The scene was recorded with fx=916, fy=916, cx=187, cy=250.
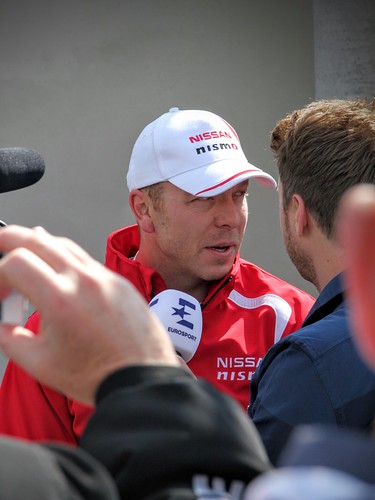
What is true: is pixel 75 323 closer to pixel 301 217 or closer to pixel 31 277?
pixel 31 277

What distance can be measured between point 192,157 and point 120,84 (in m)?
2.20

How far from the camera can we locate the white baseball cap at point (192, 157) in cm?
288

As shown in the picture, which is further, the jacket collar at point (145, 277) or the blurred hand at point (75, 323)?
the jacket collar at point (145, 277)

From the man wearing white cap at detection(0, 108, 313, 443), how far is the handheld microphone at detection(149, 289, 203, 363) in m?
0.25

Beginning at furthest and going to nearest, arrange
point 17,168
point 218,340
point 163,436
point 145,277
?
point 145,277 → point 218,340 → point 17,168 → point 163,436

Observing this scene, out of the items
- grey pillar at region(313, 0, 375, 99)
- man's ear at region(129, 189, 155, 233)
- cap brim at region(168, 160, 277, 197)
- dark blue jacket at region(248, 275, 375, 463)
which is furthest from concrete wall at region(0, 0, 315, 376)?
dark blue jacket at region(248, 275, 375, 463)

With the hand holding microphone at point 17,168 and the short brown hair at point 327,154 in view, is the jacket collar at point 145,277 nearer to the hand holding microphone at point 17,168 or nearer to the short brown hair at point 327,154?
the short brown hair at point 327,154

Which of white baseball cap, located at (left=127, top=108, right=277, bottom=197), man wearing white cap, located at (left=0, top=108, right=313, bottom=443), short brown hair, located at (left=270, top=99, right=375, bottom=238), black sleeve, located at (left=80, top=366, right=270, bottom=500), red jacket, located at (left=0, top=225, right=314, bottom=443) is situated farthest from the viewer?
white baseball cap, located at (left=127, top=108, right=277, bottom=197)

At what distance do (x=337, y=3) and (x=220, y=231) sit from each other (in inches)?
99.9

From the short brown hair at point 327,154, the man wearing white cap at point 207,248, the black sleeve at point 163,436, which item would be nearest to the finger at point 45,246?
the black sleeve at point 163,436

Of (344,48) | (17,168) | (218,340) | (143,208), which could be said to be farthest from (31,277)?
(344,48)

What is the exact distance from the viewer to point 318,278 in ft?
7.59

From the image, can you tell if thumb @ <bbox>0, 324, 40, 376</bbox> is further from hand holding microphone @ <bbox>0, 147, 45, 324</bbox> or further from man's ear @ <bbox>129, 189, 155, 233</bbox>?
man's ear @ <bbox>129, 189, 155, 233</bbox>

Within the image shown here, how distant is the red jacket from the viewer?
263 cm
